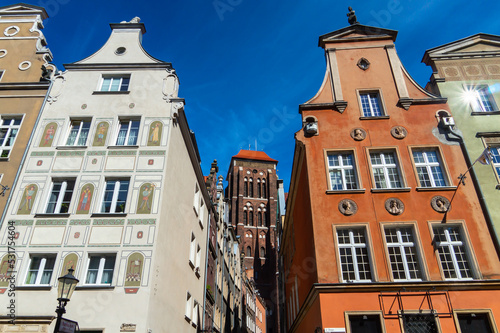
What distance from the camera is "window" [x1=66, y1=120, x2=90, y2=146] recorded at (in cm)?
1742

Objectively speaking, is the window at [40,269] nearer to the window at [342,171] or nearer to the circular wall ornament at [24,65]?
the circular wall ornament at [24,65]

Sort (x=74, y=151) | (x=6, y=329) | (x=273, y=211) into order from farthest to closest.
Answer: (x=273, y=211) → (x=74, y=151) → (x=6, y=329)

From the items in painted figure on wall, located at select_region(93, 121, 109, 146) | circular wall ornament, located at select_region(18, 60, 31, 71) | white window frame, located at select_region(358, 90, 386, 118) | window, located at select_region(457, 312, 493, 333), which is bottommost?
window, located at select_region(457, 312, 493, 333)

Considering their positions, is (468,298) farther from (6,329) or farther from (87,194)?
(6,329)

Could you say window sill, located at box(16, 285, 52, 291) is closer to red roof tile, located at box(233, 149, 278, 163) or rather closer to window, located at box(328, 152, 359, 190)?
window, located at box(328, 152, 359, 190)

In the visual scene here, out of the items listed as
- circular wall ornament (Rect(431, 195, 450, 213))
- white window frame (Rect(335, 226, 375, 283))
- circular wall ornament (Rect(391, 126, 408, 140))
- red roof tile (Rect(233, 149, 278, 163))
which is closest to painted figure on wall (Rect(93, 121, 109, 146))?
white window frame (Rect(335, 226, 375, 283))

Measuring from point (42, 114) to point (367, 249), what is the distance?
16.6 meters

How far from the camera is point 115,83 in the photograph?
763 inches

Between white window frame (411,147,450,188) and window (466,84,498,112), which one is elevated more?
window (466,84,498,112)

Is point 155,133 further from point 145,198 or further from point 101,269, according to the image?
point 101,269

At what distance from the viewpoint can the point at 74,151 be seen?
1691 centimetres

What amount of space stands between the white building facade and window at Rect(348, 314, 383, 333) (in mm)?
7434

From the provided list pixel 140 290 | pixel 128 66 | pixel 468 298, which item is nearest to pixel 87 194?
pixel 140 290

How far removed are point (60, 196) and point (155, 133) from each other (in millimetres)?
4939
